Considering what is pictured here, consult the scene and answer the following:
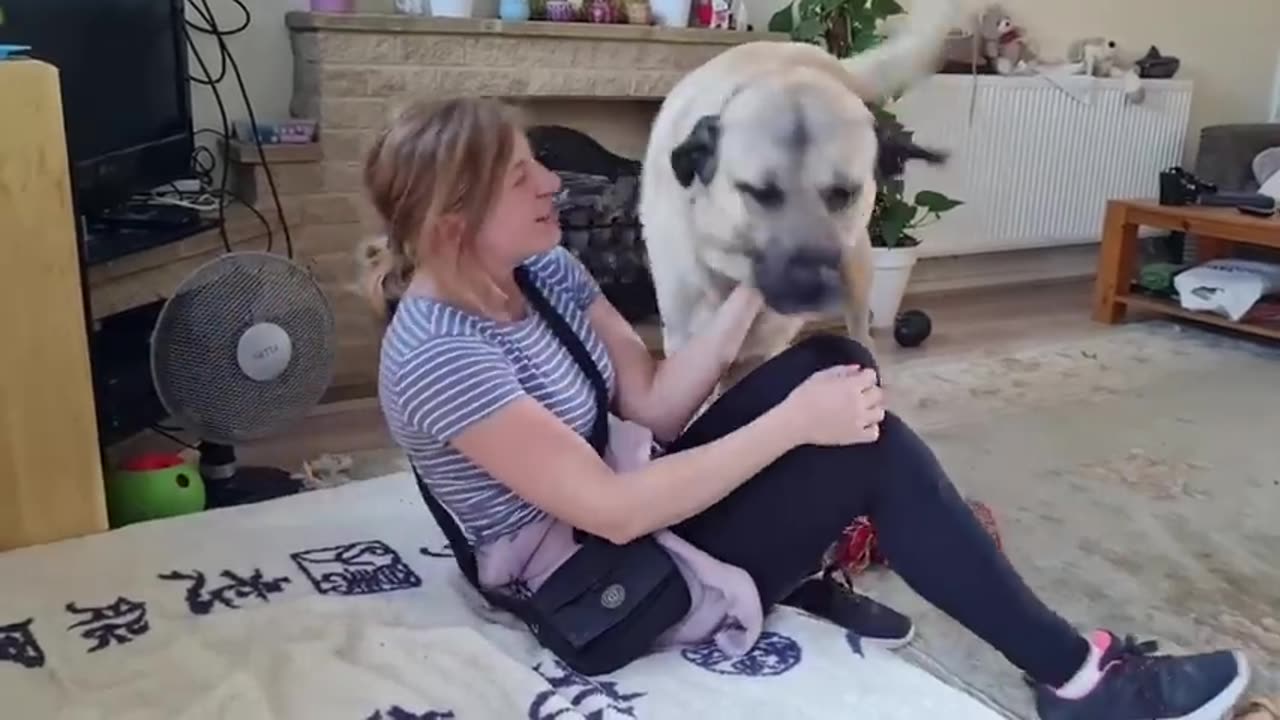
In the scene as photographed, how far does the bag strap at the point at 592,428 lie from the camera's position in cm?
133

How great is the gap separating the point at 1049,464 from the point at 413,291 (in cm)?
168

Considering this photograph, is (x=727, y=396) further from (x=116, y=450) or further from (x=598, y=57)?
(x=598, y=57)

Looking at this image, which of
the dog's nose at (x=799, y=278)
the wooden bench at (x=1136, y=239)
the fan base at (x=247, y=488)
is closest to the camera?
the dog's nose at (x=799, y=278)

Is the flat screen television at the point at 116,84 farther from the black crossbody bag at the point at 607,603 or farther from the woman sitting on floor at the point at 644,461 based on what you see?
the black crossbody bag at the point at 607,603

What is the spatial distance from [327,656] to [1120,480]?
1.72 m

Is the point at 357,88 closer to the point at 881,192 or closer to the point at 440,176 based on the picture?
the point at 881,192

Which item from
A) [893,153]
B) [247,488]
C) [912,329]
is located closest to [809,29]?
[912,329]

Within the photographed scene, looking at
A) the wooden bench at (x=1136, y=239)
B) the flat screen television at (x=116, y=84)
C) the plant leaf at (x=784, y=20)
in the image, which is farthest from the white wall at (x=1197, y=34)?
the flat screen television at (x=116, y=84)

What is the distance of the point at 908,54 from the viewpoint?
96.5 inches

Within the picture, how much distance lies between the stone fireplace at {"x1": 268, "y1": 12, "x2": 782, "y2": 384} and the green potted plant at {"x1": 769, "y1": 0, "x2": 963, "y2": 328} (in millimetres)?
201

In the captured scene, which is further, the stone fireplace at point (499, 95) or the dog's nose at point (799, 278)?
the stone fireplace at point (499, 95)

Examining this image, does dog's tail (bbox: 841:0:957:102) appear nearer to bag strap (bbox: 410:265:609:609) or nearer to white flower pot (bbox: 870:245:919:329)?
white flower pot (bbox: 870:245:919:329)

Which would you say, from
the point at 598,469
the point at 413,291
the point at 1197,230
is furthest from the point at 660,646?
the point at 1197,230

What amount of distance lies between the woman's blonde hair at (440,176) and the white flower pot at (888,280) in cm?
246
